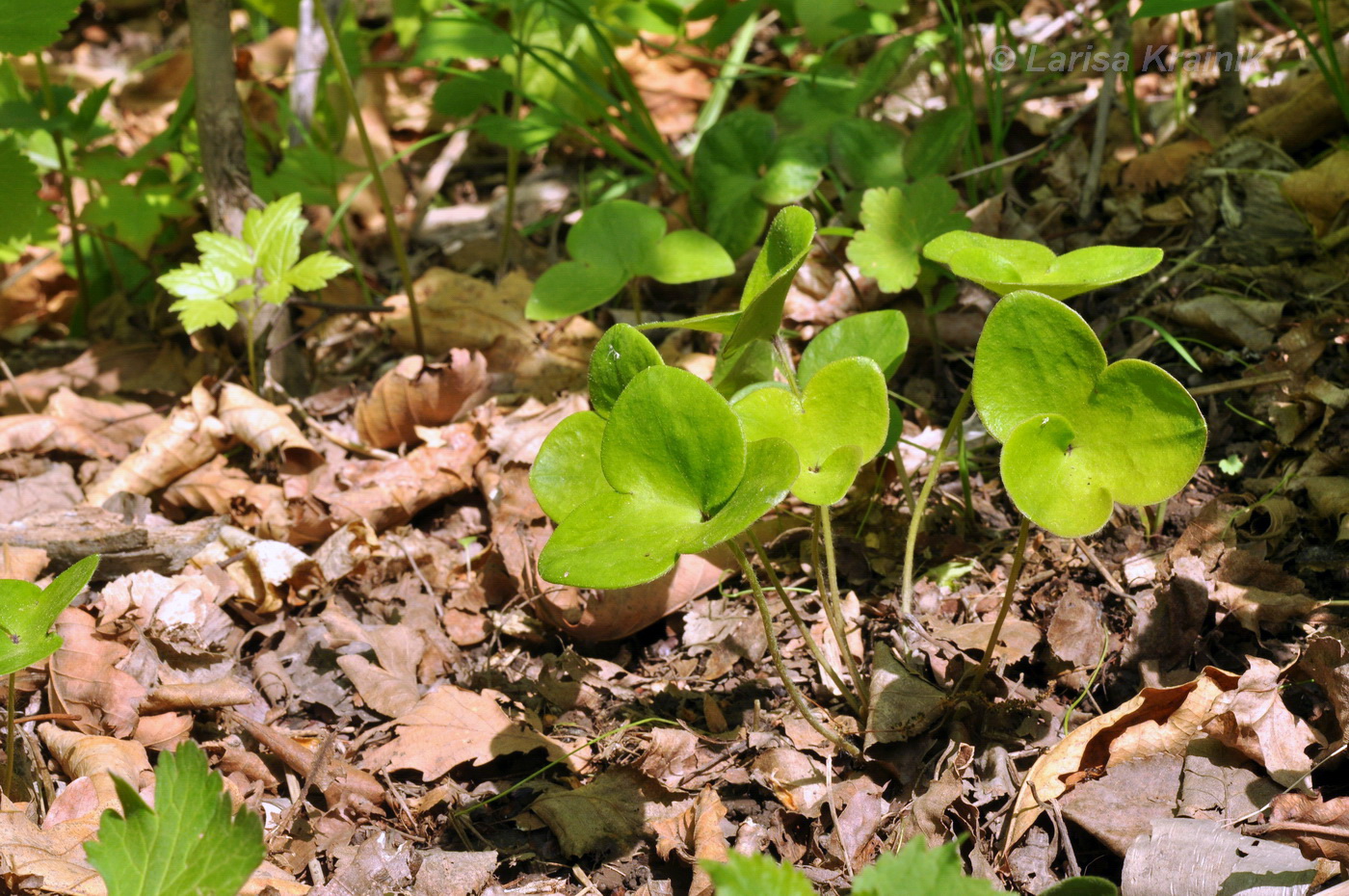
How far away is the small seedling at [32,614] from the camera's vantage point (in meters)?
1.29

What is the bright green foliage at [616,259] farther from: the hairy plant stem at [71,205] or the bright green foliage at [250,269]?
the hairy plant stem at [71,205]

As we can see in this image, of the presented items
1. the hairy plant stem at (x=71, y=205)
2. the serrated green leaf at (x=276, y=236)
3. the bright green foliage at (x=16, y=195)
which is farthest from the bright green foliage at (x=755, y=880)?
the hairy plant stem at (x=71, y=205)

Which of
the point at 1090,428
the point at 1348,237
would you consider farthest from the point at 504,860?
the point at 1348,237

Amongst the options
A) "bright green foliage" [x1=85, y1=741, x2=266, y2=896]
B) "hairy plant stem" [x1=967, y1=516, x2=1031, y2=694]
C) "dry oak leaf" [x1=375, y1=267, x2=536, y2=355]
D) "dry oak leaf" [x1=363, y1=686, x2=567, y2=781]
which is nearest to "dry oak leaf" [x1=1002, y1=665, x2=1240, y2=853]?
"hairy plant stem" [x1=967, y1=516, x2=1031, y2=694]

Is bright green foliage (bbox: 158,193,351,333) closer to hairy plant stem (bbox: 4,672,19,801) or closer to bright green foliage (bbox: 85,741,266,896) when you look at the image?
hairy plant stem (bbox: 4,672,19,801)

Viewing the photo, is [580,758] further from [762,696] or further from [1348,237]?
[1348,237]

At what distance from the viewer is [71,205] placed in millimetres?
2857

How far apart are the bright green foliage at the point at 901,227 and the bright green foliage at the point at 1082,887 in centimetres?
113

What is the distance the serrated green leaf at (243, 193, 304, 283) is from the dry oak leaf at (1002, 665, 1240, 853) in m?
1.88

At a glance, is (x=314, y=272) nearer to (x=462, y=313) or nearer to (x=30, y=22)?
(x=462, y=313)

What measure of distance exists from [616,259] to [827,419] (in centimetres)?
107

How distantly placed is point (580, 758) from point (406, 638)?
1.48 ft

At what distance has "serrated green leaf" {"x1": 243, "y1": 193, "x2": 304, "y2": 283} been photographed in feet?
7.53

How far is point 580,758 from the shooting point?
1.63 metres
